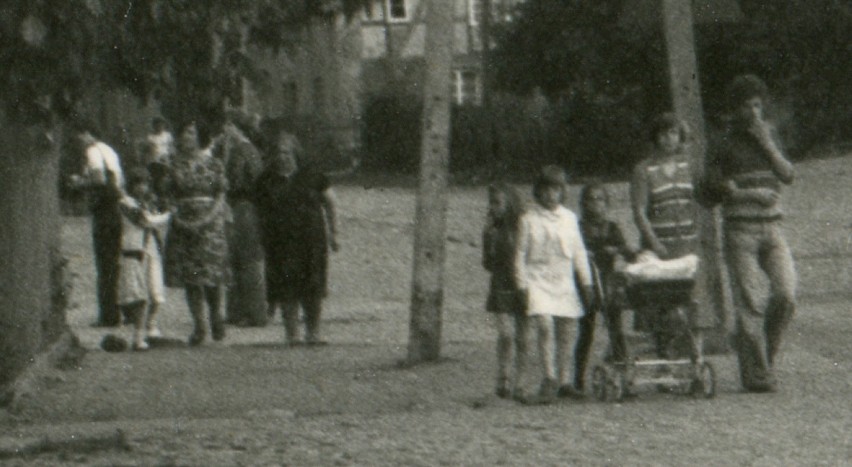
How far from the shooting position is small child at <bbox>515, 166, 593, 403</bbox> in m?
12.7

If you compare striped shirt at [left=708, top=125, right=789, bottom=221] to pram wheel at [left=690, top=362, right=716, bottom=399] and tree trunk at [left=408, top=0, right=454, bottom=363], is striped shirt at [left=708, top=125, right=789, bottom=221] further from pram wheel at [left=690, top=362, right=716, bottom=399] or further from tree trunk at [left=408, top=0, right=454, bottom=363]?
tree trunk at [left=408, top=0, right=454, bottom=363]

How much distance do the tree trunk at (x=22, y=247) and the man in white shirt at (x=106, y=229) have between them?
484cm

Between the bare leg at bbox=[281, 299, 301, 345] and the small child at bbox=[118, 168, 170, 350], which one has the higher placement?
the small child at bbox=[118, 168, 170, 350]

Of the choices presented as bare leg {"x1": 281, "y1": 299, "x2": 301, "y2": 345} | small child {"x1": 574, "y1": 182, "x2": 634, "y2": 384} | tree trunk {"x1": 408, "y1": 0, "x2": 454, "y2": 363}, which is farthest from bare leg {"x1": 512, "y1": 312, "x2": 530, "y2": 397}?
bare leg {"x1": 281, "y1": 299, "x2": 301, "y2": 345}

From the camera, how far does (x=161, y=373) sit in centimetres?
1536

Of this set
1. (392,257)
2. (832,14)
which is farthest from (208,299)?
(832,14)

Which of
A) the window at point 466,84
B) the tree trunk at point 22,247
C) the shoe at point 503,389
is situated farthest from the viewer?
the window at point 466,84

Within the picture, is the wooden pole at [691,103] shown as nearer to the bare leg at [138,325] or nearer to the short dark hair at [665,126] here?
the short dark hair at [665,126]

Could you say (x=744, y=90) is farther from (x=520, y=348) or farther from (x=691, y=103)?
(x=691, y=103)

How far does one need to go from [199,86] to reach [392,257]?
1467cm

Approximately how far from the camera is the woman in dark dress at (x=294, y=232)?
17.4 meters

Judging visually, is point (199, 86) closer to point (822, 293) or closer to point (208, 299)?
point (208, 299)

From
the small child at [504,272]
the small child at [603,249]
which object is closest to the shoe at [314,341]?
the small child at [504,272]

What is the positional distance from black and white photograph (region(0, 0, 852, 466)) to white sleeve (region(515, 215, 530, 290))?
13 mm
